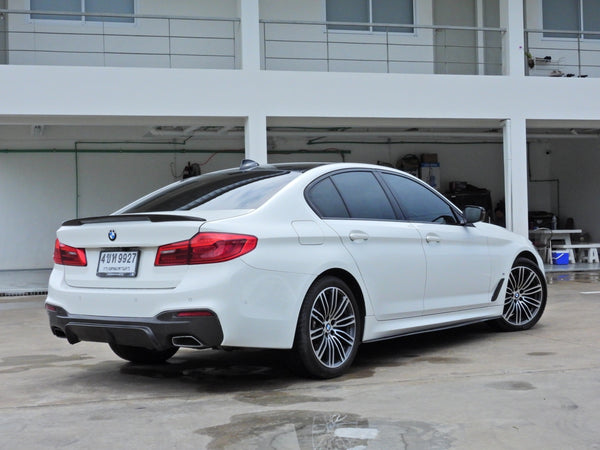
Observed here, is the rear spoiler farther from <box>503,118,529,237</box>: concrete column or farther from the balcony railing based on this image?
the balcony railing

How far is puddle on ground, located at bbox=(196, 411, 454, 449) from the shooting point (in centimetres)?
385

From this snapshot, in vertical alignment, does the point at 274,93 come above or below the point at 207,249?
above

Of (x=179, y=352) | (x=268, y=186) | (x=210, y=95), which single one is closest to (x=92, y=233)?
(x=268, y=186)

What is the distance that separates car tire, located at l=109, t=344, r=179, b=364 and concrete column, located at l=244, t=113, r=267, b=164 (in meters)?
7.12

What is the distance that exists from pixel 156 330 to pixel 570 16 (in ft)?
51.2

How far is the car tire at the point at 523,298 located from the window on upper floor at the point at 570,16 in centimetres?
1178

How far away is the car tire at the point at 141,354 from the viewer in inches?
237

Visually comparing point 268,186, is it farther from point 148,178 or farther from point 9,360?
point 148,178

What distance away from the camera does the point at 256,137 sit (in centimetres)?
1306

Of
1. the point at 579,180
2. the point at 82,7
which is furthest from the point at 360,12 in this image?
the point at 579,180

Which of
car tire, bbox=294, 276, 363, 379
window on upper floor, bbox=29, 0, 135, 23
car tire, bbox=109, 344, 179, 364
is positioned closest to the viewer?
car tire, bbox=294, 276, 363, 379

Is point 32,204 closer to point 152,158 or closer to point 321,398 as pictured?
point 152,158

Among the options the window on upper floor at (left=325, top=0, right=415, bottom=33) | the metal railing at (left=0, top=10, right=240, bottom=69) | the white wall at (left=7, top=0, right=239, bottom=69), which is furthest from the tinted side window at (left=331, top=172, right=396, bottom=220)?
the window on upper floor at (left=325, top=0, right=415, bottom=33)

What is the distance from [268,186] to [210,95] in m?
7.67
